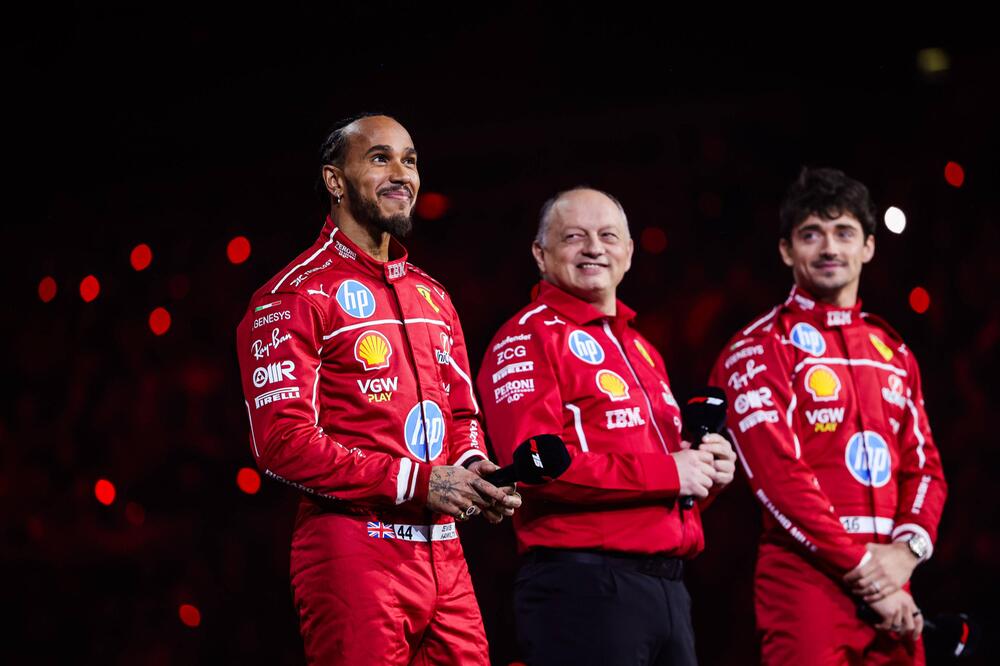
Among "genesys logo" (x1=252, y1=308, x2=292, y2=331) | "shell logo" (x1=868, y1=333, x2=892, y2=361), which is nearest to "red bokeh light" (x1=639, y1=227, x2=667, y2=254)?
"shell logo" (x1=868, y1=333, x2=892, y2=361)

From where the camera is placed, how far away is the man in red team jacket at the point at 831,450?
250 centimetres

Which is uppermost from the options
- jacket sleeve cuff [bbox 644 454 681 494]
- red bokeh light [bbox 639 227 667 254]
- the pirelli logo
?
red bokeh light [bbox 639 227 667 254]

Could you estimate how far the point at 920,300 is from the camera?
3.37m

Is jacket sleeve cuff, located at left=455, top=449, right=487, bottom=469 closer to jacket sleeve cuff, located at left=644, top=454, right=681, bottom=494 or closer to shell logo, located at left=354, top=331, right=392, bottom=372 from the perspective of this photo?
shell logo, located at left=354, top=331, right=392, bottom=372

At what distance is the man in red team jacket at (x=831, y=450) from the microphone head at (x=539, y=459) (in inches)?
38.1

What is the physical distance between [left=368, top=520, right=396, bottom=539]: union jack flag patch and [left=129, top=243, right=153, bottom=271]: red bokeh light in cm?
244

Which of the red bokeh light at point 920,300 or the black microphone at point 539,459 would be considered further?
the red bokeh light at point 920,300

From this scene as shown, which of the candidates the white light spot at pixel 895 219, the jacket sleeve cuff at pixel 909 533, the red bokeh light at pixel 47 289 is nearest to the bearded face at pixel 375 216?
the jacket sleeve cuff at pixel 909 533

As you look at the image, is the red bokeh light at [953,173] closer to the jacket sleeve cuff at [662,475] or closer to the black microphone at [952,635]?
the black microphone at [952,635]

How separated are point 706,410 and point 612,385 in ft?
0.71

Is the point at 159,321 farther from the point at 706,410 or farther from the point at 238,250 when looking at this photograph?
the point at 706,410

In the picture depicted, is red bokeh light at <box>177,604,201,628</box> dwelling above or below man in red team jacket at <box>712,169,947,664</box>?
below

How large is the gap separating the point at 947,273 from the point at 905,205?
24 cm

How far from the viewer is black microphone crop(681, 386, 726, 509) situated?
7.44 feet
